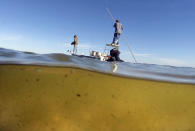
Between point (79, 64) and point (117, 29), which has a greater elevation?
point (117, 29)

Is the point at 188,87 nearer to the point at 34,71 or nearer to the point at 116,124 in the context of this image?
the point at 116,124

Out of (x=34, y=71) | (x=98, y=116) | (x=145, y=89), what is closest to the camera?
(x=98, y=116)

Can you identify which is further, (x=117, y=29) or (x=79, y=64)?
(x=117, y=29)

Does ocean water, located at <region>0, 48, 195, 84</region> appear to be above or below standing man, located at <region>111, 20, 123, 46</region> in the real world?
below

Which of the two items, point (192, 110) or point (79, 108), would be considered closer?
point (79, 108)

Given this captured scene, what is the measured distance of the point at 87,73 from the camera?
369 cm

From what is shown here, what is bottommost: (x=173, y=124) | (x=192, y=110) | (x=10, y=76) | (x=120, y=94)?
(x=173, y=124)

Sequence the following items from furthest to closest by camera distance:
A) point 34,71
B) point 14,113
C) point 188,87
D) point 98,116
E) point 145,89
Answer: point 188,87, point 145,89, point 34,71, point 98,116, point 14,113

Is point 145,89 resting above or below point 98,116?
above

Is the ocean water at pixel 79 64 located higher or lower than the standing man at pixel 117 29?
lower

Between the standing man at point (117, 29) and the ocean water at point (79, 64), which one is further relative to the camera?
the standing man at point (117, 29)

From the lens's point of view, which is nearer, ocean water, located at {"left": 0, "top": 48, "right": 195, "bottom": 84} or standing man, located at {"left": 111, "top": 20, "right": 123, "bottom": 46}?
ocean water, located at {"left": 0, "top": 48, "right": 195, "bottom": 84}

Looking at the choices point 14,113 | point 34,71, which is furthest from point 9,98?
point 34,71

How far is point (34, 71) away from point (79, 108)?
1.15m
